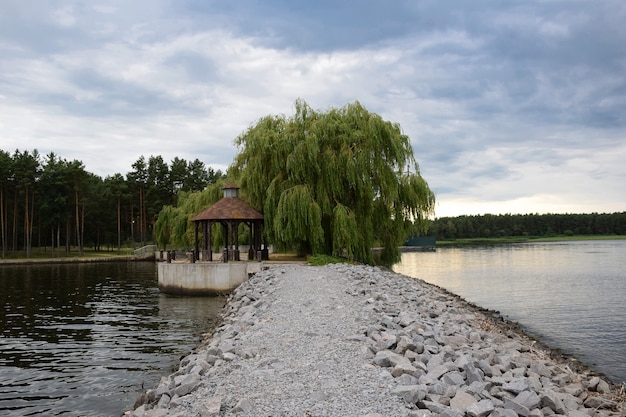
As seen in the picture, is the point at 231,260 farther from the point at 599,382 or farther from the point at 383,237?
the point at 599,382

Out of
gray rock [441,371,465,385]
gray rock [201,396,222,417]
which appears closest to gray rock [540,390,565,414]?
gray rock [441,371,465,385]

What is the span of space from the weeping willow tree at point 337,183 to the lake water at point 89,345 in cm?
517

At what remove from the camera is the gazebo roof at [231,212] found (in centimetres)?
2292

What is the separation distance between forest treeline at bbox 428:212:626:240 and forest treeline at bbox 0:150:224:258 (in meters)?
75.1

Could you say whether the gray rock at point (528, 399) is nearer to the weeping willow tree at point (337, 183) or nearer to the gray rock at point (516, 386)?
Answer: the gray rock at point (516, 386)

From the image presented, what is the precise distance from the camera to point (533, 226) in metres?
128

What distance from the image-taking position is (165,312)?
17547mm

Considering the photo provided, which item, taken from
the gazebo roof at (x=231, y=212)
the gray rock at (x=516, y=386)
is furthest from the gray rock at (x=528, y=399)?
the gazebo roof at (x=231, y=212)

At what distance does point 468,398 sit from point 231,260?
729 inches

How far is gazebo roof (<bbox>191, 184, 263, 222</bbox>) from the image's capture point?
22.9 m

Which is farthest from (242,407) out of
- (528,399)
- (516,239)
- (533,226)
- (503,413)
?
(533,226)

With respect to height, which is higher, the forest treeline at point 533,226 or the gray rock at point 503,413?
the forest treeline at point 533,226

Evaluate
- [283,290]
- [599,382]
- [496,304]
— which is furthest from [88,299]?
[599,382]

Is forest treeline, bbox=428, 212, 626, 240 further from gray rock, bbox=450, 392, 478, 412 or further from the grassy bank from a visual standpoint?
gray rock, bbox=450, 392, 478, 412
